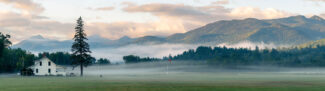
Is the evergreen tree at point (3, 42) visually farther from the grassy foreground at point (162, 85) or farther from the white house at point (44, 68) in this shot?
the grassy foreground at point (162, 85)

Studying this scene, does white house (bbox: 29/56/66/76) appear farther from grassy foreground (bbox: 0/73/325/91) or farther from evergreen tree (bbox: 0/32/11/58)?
grassy foreground (bbox: 0/73/325/91)

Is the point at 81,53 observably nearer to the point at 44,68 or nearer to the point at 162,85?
the point at 44,68

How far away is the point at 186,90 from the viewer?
55.9 m

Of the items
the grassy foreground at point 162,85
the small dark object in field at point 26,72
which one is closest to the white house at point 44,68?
the small dark object in field at point 26,72

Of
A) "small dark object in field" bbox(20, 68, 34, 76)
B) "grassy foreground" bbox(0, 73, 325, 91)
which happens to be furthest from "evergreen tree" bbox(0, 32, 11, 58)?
"grassy foreground" bbox(0, 73, 325, 91)

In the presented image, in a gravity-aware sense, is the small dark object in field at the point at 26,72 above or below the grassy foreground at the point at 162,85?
above

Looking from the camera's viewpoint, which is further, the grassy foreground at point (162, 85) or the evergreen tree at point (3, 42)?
the evergreen tree at point (3, 42)

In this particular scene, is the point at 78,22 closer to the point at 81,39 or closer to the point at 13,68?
the point at 81,39

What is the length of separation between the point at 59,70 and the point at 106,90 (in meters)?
97.6

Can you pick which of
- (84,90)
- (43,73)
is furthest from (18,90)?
(43,73)

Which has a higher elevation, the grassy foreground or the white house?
the white house

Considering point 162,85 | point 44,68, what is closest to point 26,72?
point 44,68

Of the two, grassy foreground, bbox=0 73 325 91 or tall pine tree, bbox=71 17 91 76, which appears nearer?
grassy foreground, bbox=0 73 325 91

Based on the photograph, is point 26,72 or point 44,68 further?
point 44,68
